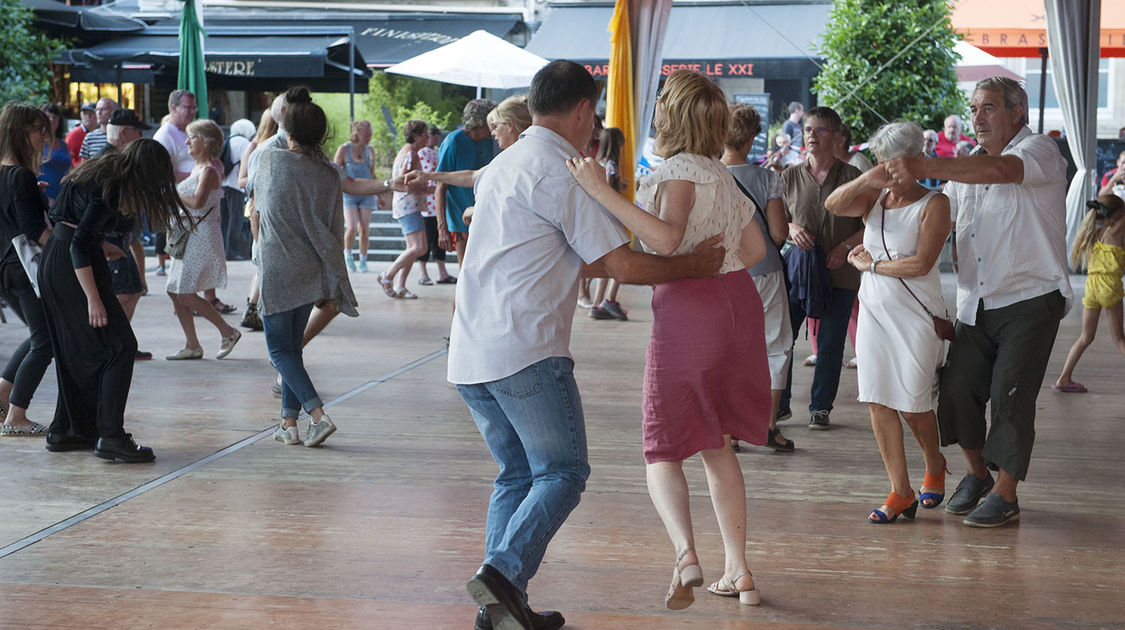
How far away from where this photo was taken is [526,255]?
→ 3.35 meters

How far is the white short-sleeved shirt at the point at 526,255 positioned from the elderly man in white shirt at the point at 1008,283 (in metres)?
2.12

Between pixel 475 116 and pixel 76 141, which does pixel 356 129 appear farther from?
pixel 475 116

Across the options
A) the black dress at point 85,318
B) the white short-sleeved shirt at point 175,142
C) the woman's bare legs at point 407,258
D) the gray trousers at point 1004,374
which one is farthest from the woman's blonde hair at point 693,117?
the woman's bare legs at point 407,258

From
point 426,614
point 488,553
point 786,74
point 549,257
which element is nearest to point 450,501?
point 426,614

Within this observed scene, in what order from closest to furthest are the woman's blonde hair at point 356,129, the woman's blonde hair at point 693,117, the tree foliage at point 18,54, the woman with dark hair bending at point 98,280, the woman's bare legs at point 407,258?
the woman's blonde hair at point 693,117 → the woman with dark hair bending at point 98,280 → the woman's bare legs at point 407,258 → the tree foliage at point 18,54 → the woman's blonde hair at point 356,129

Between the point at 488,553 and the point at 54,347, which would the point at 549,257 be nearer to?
the point at 488,553

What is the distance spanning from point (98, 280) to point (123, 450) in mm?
800

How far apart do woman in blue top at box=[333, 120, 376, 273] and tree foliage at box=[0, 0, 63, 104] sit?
4.01 meters

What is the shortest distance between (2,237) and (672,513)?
412cm

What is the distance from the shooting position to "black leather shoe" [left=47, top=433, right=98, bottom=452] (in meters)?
5.94

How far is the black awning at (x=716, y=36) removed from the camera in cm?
2158

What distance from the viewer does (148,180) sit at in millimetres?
5695

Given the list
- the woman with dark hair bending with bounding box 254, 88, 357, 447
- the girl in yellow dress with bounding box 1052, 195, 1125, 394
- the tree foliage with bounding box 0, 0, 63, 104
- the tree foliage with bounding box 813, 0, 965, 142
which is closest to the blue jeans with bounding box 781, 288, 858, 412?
the girl in yellow dress with bounding box 1052, 195, 1125, 394

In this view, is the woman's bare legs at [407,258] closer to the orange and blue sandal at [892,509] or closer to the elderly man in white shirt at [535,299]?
the orange and blue sandal at [892,509]
